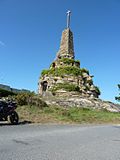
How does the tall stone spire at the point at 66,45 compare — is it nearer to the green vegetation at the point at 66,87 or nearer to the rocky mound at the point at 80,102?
the green vegetation at the point at 66,87

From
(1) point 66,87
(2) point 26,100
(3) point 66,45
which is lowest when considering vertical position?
(2) point 26,100

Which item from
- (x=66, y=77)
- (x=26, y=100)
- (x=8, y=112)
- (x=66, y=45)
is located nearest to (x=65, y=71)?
(x=66, y=77)

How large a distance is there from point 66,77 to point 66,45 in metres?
6.34

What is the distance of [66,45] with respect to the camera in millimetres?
43312

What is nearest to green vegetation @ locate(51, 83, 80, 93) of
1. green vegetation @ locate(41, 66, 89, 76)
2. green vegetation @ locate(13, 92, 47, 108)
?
green vegetation @ locate(41, 66, 89, 76)

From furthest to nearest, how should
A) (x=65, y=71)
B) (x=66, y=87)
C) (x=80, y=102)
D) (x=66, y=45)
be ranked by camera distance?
(x=66, y=45), (x=65, y=71), (x=66, y=87), (x=80, y=102)

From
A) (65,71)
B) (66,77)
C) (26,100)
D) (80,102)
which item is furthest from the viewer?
(65,71)

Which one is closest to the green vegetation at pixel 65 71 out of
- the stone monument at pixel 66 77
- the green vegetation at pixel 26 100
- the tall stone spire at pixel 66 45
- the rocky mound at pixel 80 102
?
the stone monument at pixel 66 77

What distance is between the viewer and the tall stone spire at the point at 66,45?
42.9m

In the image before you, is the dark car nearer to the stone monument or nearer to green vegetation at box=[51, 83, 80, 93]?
the stone monument

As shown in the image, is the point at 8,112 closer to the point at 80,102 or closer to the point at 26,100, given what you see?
the point at 26,100

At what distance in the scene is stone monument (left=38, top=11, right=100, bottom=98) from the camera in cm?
3762

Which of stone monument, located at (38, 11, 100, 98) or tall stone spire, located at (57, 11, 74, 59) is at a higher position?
tall stone spire, located at (57, 11, 74, 59)

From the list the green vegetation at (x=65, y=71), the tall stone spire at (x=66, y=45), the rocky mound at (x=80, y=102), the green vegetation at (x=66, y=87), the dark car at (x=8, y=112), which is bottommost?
the dark car at (x=8, y=112)
